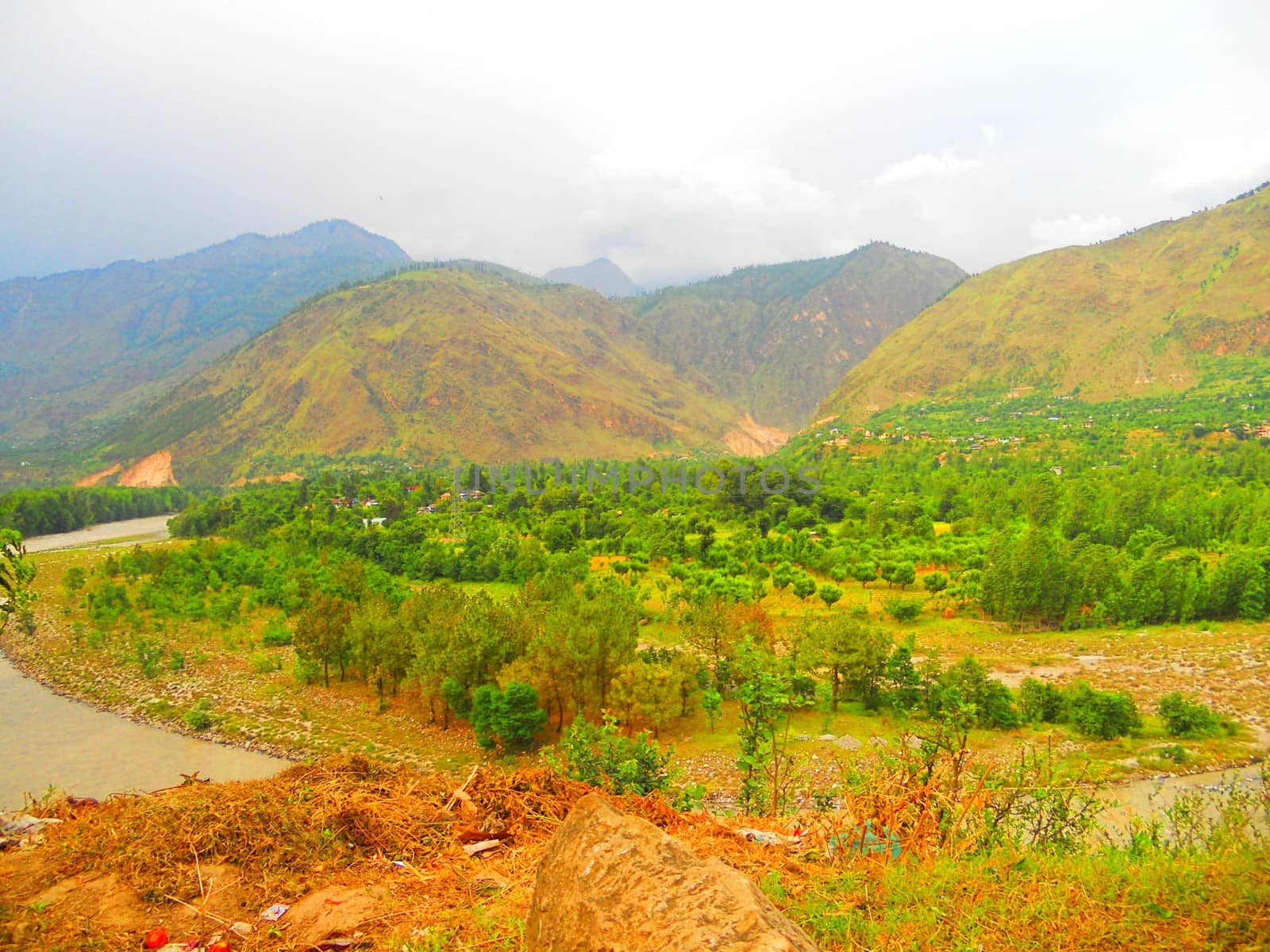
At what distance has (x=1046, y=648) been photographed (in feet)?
101

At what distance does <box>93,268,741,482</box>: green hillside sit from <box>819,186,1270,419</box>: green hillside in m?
58.3

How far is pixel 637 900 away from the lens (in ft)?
12.8

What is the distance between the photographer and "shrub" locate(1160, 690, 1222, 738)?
21.5 meters

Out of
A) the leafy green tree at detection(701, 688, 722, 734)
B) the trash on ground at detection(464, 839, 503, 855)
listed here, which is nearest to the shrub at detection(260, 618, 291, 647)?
the leafy green tree at detection(701, 688, 722, 734)

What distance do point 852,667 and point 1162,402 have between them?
120564 millimetres

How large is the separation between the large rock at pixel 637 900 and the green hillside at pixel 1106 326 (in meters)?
148

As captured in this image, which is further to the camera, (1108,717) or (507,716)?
(1108,717)

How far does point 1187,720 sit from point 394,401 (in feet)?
489

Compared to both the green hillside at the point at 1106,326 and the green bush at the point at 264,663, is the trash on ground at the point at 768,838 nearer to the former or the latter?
the green bush at the point at 264,663

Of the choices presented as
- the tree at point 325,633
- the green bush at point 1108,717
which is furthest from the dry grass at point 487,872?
the tree at point 325,633

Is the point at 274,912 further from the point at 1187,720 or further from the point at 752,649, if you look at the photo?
the point at 1187,720

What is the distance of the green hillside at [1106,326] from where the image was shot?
122625mm

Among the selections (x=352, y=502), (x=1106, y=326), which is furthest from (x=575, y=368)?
(x=1106, y=326)

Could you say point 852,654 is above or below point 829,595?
above
